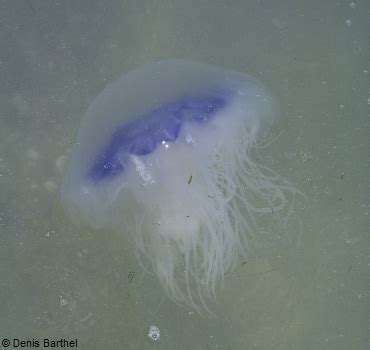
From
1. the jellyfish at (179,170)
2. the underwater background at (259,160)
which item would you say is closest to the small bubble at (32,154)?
the underwater background at (259,160)

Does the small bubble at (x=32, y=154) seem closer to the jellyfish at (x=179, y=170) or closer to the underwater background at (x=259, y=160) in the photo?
the underwater background at (x=259, y=160)

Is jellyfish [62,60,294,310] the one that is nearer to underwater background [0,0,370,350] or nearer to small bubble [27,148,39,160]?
underwater background [0,0,370,350]

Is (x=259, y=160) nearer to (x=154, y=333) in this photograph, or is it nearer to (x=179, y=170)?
(x=179, y=170)

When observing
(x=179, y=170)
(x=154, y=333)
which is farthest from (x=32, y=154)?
(x=154, y=333)

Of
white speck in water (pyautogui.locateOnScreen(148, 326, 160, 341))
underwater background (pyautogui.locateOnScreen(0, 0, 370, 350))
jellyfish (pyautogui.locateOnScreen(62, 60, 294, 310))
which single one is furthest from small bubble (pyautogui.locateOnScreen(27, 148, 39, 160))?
white speck in water (pyautogui.locateOnScreen(148, 326, 160, 341))

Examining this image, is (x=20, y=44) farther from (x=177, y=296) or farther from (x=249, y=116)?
(x=177, y=296)
